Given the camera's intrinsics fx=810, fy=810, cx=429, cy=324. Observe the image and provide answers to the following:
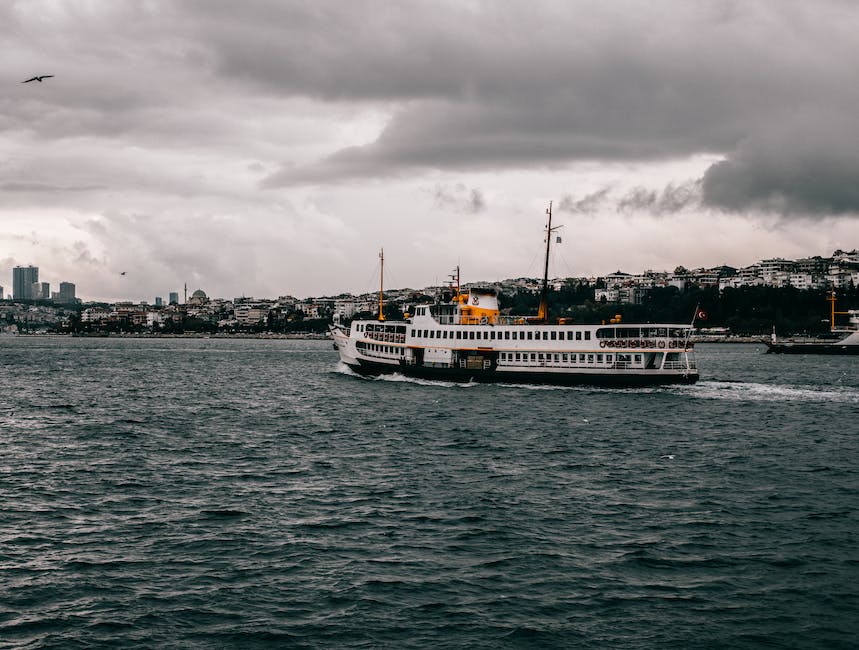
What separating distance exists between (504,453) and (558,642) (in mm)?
19898

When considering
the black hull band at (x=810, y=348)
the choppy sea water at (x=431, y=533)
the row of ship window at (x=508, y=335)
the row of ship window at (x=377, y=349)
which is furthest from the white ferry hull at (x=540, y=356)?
the black hull band at (x=810, y=348)

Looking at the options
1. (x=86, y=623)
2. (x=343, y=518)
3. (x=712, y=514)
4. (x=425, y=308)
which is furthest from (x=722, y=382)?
(x=86, y=623)

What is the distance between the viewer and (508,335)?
67.8 metres

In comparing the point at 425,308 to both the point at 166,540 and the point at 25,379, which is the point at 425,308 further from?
the point at 166,540

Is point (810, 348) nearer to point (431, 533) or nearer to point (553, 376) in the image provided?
point (553, 376)

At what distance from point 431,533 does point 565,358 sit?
146 feet

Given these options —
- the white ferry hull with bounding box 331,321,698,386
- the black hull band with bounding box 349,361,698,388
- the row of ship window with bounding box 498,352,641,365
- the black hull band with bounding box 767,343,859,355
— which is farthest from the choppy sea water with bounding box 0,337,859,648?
the black hull band with bounding box 767,343,859,355

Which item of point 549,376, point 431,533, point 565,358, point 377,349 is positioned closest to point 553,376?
point 549,376

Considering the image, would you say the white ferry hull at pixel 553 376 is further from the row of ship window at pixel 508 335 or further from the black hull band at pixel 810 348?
the black hull band at pixel 810 348

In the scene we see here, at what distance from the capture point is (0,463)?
3325 cm

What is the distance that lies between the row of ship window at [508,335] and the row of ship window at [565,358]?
1290mm

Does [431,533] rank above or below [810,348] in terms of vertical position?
below

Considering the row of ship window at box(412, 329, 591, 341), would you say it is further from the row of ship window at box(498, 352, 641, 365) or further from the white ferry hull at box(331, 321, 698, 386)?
the row of ship window at box(498, 352, 641, 365)

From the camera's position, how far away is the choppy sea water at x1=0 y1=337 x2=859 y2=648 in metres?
16.6
